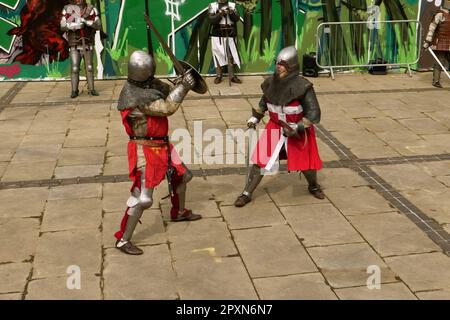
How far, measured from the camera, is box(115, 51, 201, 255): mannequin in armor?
15.2 ft

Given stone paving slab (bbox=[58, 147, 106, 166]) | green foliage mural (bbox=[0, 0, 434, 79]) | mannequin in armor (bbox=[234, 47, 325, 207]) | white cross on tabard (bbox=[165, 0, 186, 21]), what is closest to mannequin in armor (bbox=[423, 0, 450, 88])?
green foliage mural (bbox=[0, 0, 434, 79])

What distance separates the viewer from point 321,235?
17.1 ft

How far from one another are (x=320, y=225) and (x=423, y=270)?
1096mm

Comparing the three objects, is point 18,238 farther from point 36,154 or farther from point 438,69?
point 438,69

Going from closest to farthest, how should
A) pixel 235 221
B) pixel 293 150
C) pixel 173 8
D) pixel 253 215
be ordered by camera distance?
pixel 235 221
pixel 253 215
pixel 293 150
pixel 173 8

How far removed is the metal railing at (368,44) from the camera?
11.7m

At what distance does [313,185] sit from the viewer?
6070 mm

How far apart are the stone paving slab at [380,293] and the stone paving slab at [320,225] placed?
0.77 metres

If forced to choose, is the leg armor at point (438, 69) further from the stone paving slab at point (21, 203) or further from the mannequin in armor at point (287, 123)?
the stone paving slab at point (21, 203)

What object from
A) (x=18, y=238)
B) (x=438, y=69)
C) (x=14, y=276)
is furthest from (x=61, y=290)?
(x=438, y=69)

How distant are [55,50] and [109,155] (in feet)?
15.9
